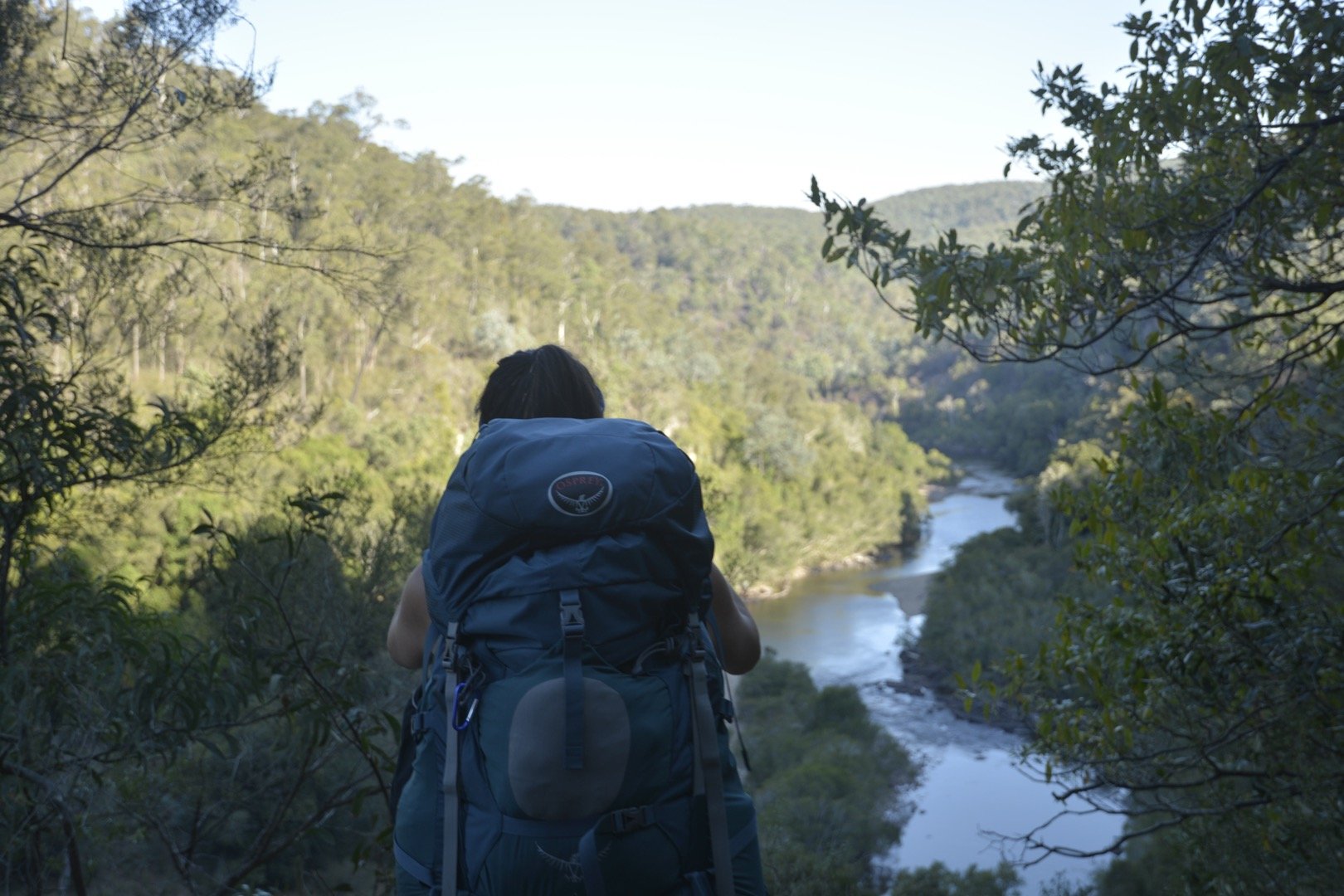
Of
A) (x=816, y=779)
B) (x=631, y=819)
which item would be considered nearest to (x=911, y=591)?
(x=816, y=779)

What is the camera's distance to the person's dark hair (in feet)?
4.16

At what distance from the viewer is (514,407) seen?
128 cm

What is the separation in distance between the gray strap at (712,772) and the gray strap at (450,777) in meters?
0.23

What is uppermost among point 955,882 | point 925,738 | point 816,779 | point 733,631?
point 733,631

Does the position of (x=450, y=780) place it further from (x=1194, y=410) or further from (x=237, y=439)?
(x=237, y=439)

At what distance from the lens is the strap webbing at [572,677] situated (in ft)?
3.16

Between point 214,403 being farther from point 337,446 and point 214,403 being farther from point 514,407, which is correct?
point 337,446

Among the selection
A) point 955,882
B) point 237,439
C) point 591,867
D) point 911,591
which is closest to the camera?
Answer: point 591,867

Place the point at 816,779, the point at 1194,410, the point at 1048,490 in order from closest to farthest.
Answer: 1. the point at 1194,410
2. the point at 1048,490
3. the point at 816,779

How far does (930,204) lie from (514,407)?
112 m

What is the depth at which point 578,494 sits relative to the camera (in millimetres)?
1023

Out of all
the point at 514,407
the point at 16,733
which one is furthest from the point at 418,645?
the point at 16,733

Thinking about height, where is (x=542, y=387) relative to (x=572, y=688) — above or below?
above

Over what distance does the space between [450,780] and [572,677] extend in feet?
0.50
